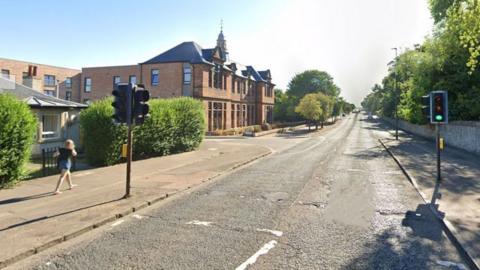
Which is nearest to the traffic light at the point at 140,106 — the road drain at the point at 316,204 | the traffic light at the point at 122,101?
the traffic light at the point at 122,101

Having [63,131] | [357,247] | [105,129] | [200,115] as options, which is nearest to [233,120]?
[200,115]

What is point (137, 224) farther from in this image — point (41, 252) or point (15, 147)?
point (15, 147)

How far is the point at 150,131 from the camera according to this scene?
57.3 ft

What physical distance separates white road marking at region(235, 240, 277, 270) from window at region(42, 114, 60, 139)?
17147 mm

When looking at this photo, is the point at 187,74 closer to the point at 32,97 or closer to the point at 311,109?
the point at 32,97

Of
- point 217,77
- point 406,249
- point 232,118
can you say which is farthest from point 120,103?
point 232,118

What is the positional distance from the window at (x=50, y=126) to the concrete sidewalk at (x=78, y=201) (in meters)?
7.15

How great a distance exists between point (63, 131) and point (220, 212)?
15.4m

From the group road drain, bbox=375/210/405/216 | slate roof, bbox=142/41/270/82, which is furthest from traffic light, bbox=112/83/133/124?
slate roof, bbox=142/41/270/82

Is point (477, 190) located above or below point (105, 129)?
below

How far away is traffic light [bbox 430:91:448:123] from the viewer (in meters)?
11.6

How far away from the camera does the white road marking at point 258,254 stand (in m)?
4.97

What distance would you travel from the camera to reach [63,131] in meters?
19.8

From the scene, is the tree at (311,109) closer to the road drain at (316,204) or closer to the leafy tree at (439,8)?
the leafy tree at (439,8)
